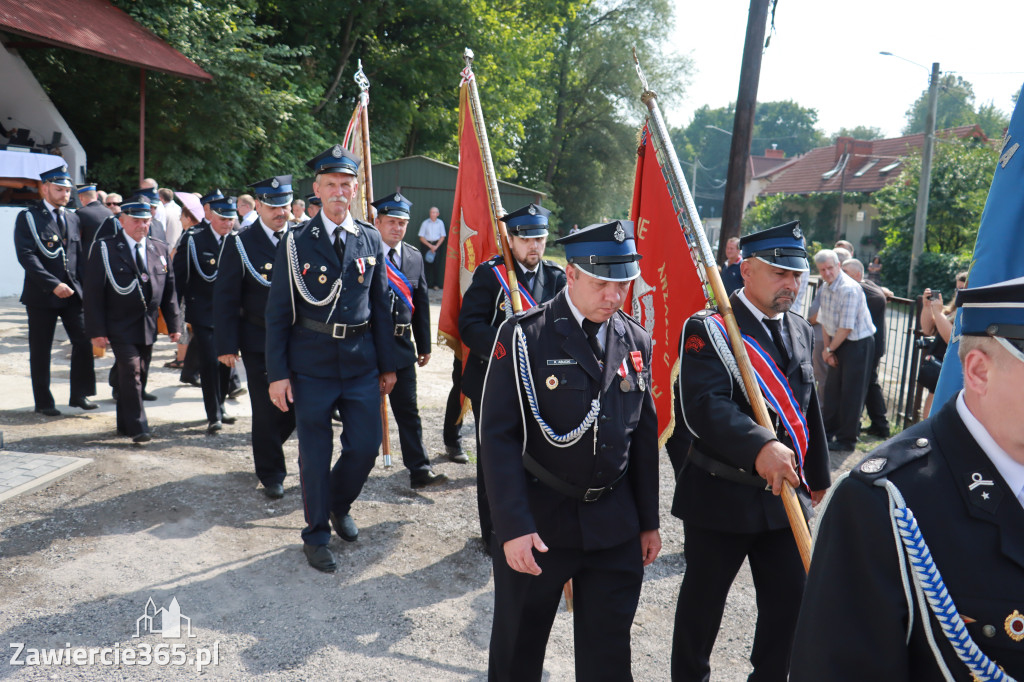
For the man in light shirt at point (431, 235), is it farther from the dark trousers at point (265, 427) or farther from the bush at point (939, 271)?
the bush at point (939, 271)

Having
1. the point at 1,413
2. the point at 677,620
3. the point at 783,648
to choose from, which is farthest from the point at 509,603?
the point at 1,413

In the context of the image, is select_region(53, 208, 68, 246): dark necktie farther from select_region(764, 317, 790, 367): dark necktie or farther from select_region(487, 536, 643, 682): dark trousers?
select_region(764, 317, 790, 367): dark necktie

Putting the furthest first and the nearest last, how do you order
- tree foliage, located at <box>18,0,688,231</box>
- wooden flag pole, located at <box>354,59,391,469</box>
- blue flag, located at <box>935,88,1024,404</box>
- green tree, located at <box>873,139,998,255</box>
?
green tree, located at <box>873,139,998,255</box>, tree foliage, located at <box>18,0,688,231</box>, wooden flag pole, located at <box>354,59,391,469</box>, blue flag, located at <box>935,88,1024,404</box>

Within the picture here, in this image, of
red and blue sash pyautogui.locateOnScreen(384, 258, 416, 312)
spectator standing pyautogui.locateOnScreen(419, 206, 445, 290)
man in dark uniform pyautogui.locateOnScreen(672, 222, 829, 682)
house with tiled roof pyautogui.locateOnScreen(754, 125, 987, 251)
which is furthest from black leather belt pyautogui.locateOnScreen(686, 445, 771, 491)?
house with tiled roof pyautogui.locateOnScreen(754, 125, 987, 251)

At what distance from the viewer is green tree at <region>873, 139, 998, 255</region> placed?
28.9 metres

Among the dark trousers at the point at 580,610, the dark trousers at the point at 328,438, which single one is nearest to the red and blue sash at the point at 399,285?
the dark trousers at the point at 328,438

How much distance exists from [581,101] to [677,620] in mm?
39963

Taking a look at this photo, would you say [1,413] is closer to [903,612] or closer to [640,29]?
[903,612]

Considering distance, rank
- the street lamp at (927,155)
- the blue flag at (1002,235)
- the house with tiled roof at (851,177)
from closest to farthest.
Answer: the blue flag at (1002,235) < the street lamp at (927,155) < the house with tiled roof at (851,177)

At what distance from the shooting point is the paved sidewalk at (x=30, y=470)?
221 inches

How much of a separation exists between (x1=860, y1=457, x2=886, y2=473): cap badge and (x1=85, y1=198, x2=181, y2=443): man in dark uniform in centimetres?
650

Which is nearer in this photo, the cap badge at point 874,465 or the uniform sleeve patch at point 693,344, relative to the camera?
the cap badge at point 874,465

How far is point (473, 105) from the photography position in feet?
19.1

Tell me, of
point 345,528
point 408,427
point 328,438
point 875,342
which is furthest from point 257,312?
point 875,342
